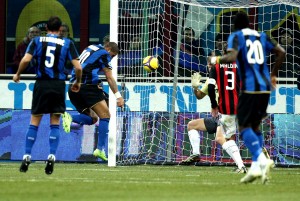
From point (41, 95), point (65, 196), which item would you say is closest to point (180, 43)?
point (41, 95)

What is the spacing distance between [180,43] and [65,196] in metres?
10.0

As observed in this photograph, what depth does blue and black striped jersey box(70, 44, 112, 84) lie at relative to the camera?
17062 mm

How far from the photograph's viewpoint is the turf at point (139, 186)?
1039cm

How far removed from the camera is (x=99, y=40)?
22.4 m

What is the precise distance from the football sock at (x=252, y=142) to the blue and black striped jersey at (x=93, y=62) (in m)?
5.27

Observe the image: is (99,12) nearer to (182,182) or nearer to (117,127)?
(117,127)

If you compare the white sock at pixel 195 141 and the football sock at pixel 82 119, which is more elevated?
the football sock at pixel 82 119

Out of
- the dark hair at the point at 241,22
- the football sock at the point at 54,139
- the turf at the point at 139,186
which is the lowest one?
the turf at the point at 139,186

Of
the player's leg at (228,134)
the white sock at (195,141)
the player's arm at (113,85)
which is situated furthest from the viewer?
the white sock at (195,141)

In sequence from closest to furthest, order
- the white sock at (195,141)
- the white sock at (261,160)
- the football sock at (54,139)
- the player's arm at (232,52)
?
the white sock at (261,160) → the player's arm at (232,52) → the football sock at (54,139) → the white sock at (195,141)

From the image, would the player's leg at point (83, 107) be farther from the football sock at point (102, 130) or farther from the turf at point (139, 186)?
the turf at point (139, 186)

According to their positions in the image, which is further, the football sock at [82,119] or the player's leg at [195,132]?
the football sock at [82,119]

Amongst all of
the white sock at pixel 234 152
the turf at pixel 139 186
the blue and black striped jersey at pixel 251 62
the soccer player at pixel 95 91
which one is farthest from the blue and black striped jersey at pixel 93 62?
the blue and black striped jersey at pixel 251 62

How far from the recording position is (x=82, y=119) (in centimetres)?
1773
